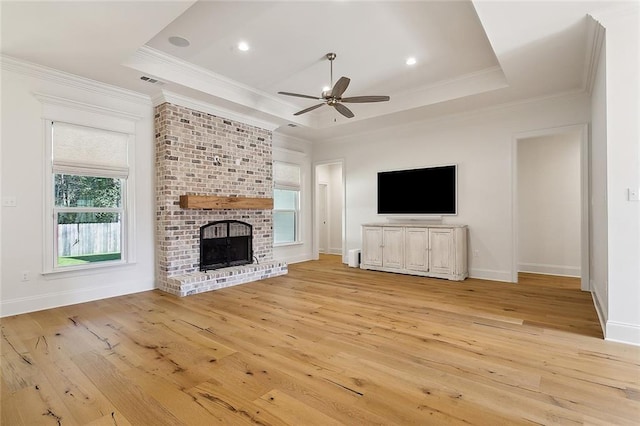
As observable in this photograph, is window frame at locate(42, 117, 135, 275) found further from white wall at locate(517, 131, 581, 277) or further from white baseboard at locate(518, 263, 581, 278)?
white baseboard at locate(518, 263, 581, 278)

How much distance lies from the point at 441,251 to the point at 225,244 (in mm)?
3702

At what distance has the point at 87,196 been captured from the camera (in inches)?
166

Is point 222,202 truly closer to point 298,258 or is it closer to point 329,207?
point 298,258

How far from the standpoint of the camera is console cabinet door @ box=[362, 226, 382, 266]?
19.8 ft

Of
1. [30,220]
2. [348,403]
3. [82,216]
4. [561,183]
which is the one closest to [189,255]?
[82,216]

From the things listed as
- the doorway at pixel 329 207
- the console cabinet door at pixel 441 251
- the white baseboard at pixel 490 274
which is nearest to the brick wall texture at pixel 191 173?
the console cabinet door at pixel 441 251

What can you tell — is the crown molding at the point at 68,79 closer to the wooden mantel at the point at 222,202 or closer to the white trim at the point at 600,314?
the wooden mantel at the point at 222,202

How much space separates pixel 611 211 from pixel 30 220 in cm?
607

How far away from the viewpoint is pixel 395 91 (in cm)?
523

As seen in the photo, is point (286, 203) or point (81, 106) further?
point (286, 203)

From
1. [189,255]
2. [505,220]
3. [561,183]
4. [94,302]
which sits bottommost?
[94,302]

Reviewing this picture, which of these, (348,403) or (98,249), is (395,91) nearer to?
(348,403)

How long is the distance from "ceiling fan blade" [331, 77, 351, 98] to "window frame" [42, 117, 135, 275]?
3.05m

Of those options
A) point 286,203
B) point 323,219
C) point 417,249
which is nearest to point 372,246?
point 417,249
